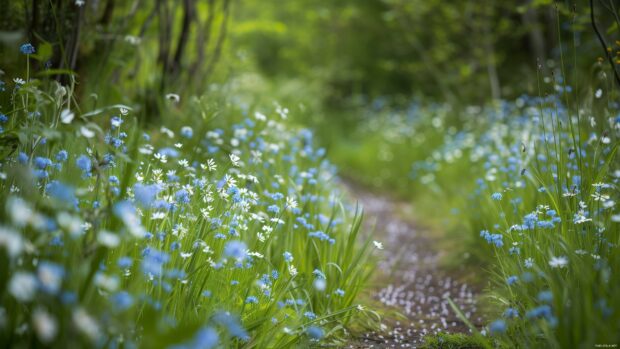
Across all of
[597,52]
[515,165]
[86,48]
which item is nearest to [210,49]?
[86,48]

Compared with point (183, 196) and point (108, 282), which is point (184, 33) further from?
point (108, 282)

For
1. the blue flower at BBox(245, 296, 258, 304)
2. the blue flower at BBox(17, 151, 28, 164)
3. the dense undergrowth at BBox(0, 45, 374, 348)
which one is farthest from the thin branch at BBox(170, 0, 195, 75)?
the blue flower at BBox(245, 296, 258, 304)

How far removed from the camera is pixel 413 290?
367 centimetres

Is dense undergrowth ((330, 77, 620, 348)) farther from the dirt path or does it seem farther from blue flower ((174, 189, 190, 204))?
blue flower ((174, 189, 190, 204))

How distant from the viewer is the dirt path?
2803 mm

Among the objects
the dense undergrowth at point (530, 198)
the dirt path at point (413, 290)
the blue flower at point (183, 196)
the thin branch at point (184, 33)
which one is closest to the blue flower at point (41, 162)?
the blue flower at point (183, 196)

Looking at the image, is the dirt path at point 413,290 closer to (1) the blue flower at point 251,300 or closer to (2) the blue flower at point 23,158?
(1) the blue flower at point 251,300

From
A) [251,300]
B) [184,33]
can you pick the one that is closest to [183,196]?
[251,300]

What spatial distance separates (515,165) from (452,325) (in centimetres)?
156

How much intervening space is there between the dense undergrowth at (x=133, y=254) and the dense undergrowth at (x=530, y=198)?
86 cm

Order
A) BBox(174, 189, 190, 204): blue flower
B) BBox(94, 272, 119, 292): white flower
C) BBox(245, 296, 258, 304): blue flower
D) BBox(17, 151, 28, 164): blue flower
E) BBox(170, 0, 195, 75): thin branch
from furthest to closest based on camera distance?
BBox(170, 0, 195, 75): thin branch → BBox(174, 189, 190, 204): blue flower → BBox(245, 296, 258, 304): blue flower → BBox(17, 151, 28, 164): blue flower → BBox(94, 272, 119, 292): white flower

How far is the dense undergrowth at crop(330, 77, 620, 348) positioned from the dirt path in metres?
0.25

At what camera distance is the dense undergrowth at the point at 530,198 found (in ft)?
6.35

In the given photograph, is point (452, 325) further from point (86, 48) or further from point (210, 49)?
point (210, 49)
